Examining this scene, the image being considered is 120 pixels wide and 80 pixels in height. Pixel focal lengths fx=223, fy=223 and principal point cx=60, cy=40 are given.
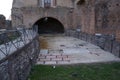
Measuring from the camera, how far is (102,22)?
429 inches

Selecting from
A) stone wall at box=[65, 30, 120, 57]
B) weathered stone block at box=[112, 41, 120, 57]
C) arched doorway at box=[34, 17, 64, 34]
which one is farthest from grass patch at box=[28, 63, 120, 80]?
arched doorway at box=[34, 17, 64, 34]

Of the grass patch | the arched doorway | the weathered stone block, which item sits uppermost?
the arched doorway

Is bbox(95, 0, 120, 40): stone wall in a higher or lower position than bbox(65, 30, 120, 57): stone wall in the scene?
higher

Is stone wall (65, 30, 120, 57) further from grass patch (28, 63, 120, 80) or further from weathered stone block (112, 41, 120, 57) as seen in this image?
grass patch (28, 63, 120, 80)

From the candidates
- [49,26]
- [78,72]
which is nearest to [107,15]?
[78,72]

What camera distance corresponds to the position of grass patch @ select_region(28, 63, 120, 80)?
5586 mm

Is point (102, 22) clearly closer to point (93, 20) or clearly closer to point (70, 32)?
point (93, 20)

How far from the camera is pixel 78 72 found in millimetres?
5965

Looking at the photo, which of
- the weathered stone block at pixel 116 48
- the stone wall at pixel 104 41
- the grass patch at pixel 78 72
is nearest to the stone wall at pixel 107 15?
the stone wall at pixel 104 41

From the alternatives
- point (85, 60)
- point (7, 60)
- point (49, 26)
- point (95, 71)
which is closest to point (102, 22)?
point (85, 60)

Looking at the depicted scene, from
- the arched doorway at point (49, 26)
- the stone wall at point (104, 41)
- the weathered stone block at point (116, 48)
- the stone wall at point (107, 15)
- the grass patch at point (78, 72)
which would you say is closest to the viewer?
the grass patch at point (78, 72)

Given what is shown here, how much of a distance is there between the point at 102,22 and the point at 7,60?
304 inches

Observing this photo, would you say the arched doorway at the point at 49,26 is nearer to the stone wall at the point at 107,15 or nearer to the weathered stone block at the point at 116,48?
the stone wall at the point at 107,15

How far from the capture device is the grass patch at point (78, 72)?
18.3 ft
